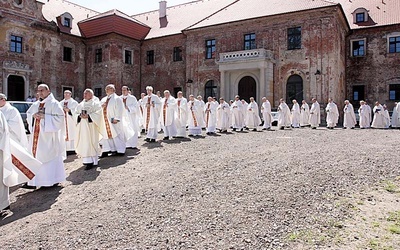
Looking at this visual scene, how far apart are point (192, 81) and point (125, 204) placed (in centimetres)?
2423

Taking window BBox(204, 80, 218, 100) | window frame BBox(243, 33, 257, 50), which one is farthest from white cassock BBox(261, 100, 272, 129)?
window BBox(204, 80, 218, 100)

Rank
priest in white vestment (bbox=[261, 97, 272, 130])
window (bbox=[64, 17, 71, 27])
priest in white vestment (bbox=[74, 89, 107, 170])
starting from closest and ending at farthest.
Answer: priest in white vestment (bbox=[74, 89, 107, 170])
priest in white vestment (bbox=[261, 97, 272, 130])
window (bbox=[64, 17, 71, 27])

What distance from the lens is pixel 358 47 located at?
94.2 feet

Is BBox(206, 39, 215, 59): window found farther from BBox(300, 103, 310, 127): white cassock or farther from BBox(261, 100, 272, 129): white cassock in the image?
BBox(261, 100, 272, 129): white cassock

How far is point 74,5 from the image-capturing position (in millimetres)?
34688

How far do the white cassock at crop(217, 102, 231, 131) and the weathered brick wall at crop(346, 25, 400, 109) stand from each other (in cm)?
1552

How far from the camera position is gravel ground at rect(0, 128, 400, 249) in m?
4.30

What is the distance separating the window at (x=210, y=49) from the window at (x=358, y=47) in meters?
11.8

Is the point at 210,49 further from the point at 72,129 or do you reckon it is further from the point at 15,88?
the point at 72,129

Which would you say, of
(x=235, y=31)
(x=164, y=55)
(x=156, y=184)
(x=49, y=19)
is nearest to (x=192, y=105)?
(x=156, y=184)

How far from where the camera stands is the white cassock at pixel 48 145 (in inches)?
264

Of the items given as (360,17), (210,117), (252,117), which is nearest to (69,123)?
(210,117)

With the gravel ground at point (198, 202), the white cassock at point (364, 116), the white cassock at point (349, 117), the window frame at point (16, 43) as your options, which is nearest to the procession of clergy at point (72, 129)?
the gravel ground at point (198, 202)

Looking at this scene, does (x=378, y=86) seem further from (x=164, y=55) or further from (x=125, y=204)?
(x=125, y=204)
